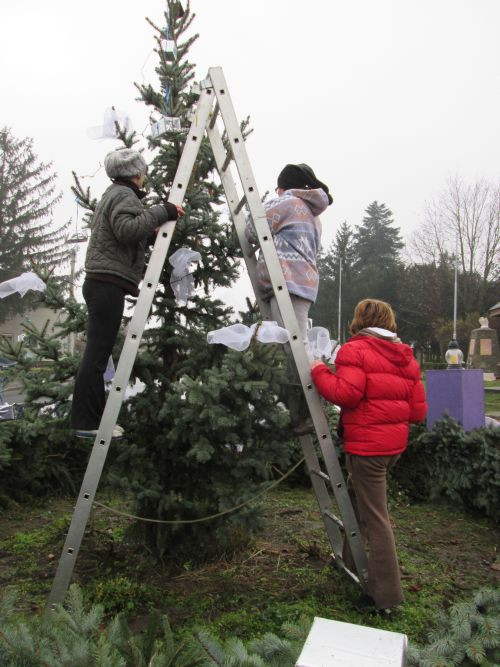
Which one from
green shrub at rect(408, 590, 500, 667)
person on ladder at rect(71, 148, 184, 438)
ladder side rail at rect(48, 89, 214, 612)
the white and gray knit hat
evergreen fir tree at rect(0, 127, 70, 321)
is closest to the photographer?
green shrub at rect(408, 590, 500, 667)

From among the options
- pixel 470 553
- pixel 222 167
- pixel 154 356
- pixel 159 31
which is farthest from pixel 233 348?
pixel 470 553

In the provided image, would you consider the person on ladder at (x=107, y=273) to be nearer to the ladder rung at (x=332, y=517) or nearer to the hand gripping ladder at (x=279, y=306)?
the hand gripping ladder at (x=279, y=306)

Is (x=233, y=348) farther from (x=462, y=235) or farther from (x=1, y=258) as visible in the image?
(x=462, y=235)

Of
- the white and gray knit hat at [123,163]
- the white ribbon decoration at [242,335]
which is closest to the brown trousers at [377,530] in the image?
the white ribbon decoration at [242,335]

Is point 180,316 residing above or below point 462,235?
below

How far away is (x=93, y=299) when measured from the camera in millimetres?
3096

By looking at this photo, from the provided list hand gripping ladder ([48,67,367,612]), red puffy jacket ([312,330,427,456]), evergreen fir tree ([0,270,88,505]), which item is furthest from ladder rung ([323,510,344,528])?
evergreen fir tree ([0,270,88,505])

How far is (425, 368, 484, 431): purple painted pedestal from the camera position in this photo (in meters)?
6.04

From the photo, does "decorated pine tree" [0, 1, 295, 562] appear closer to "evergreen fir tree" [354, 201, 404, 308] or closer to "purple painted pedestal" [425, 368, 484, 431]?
"purple painted pedestal" [425, 368, 484, 431]

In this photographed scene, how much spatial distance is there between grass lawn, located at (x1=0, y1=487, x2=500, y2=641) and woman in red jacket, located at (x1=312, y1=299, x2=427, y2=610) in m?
0.32

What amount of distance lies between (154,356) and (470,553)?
9.90ft

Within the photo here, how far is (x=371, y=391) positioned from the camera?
3.24 meters

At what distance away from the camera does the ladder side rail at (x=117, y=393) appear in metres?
2.88

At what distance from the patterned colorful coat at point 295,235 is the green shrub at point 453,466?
3005 mm
